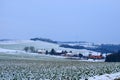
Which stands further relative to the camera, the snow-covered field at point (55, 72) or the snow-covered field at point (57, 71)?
the snow-covered field at point (57, 71)

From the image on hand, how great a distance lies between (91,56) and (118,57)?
27.9 metres

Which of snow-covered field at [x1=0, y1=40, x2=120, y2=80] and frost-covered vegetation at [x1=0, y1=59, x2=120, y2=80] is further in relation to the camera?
snow-covered field at [x1=0, y1=40, x2=120, y2=80]

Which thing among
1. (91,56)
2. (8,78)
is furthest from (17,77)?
(91,56)

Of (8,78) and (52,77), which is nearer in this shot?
(8,78)

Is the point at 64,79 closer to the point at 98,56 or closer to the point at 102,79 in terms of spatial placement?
the point at 102,79

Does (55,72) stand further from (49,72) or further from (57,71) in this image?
(57,71)

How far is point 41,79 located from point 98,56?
8628 centimetres

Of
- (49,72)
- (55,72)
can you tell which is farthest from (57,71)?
(49,72)

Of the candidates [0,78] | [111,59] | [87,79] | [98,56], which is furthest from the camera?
[98,56]

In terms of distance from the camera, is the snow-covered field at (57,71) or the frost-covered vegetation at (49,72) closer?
the frost-covered vegetation at (49,72)

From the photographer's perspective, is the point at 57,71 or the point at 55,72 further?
the point at 57,71

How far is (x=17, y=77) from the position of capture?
2323 centimetres

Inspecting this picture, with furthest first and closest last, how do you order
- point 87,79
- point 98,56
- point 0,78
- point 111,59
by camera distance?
point 98,56 → point 111,59 → point 87,79 → point 0,78

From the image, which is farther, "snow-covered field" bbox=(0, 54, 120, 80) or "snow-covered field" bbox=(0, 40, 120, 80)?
"snow-covered field" bbox=(0, 40, 120, 80)
